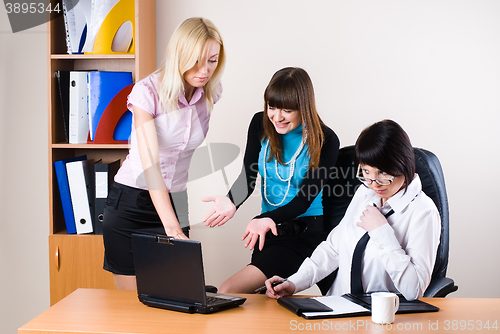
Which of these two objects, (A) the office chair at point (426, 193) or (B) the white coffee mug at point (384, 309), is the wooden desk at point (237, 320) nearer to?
(B) the white coffee mug at point (384, 309)

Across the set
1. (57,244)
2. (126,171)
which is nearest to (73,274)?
(57,244)

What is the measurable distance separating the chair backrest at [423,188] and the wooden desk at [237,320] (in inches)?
15.8

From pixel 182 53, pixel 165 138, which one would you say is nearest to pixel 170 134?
pixel 165 138

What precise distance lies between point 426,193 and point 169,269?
101cm

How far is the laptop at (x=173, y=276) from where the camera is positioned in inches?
47.8

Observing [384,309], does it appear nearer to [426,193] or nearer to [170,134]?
[426,193]

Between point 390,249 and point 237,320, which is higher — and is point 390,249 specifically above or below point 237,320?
above

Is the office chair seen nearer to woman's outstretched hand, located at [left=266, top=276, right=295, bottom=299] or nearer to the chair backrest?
the chair backrest

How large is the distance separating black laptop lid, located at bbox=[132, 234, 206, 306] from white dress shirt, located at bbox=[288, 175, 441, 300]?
1.35 ft

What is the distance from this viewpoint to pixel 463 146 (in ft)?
8.29

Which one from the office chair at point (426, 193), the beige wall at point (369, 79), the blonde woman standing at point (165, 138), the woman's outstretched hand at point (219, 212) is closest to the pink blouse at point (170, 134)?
the blonde woman standing at point (165, 138)

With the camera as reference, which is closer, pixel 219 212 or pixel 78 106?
pixel 219 212

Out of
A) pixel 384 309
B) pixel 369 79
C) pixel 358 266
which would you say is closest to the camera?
pixel 384 309

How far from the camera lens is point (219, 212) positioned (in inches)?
65.5
